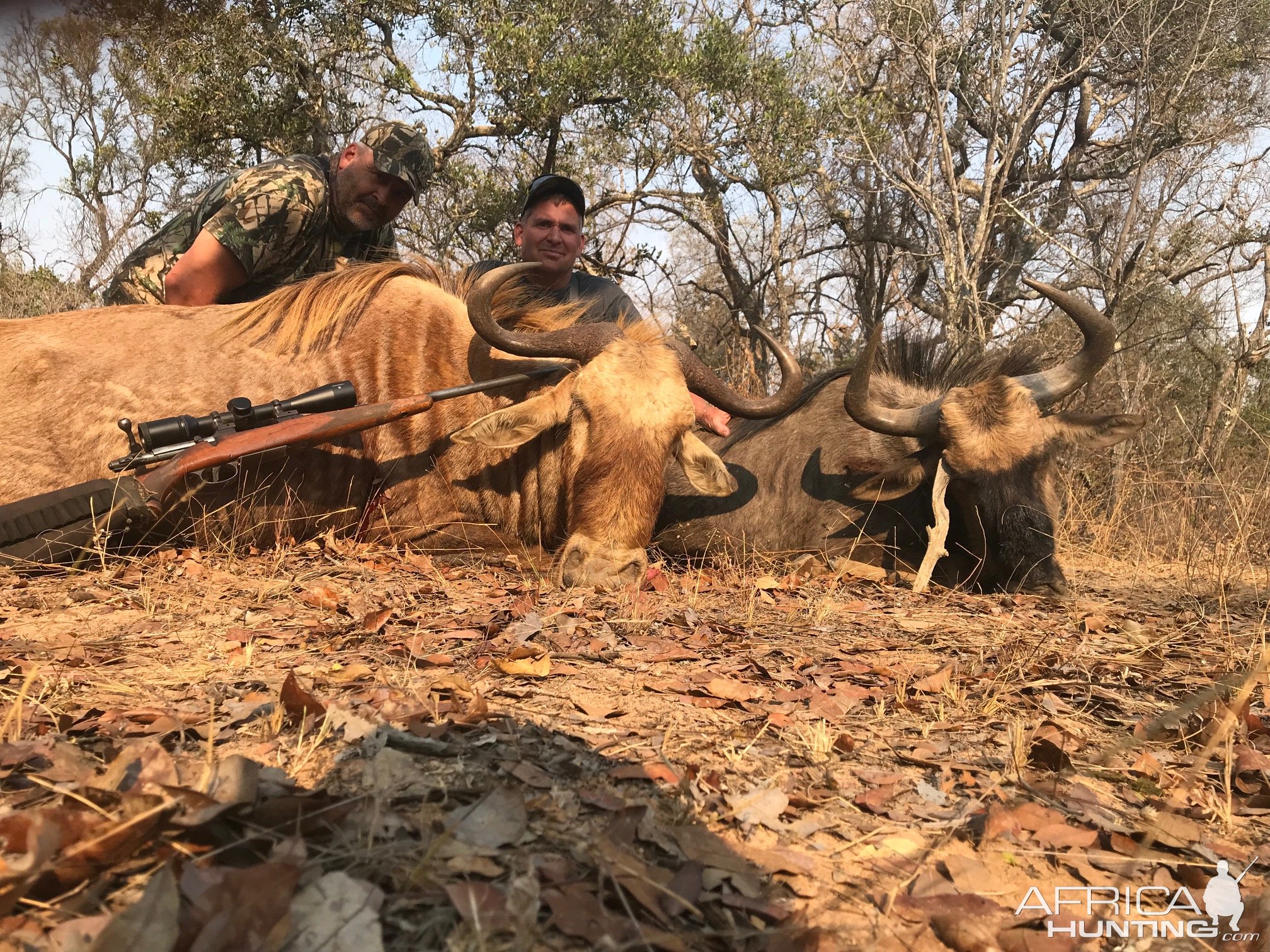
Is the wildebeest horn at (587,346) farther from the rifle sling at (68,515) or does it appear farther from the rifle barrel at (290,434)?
the rifle sling at (68,515)

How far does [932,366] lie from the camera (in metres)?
6.11

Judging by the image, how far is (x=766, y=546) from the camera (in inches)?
220

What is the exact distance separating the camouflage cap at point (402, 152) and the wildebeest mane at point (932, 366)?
3.16 metres

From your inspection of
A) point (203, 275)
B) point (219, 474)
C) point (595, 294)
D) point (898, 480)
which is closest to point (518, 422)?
point (219, 474)

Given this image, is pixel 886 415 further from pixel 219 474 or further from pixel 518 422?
pixel 219 474

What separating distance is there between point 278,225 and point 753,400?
3567 millimetres

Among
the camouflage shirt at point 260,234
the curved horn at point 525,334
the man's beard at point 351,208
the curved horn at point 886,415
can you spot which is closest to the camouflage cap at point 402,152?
the man's beard at point 351,208

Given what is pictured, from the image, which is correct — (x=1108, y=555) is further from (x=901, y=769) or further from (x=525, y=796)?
(x=525, y=796)

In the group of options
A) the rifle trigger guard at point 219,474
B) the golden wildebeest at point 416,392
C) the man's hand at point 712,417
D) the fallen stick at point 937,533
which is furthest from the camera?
the man's hand at point 712,417

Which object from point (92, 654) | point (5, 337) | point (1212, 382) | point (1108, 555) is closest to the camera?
point (92, 654)

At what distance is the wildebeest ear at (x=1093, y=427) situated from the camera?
541cm

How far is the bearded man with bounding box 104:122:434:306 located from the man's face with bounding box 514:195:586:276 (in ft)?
3.29

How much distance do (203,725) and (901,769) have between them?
1816 mm

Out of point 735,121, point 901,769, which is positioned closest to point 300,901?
point 901,769
